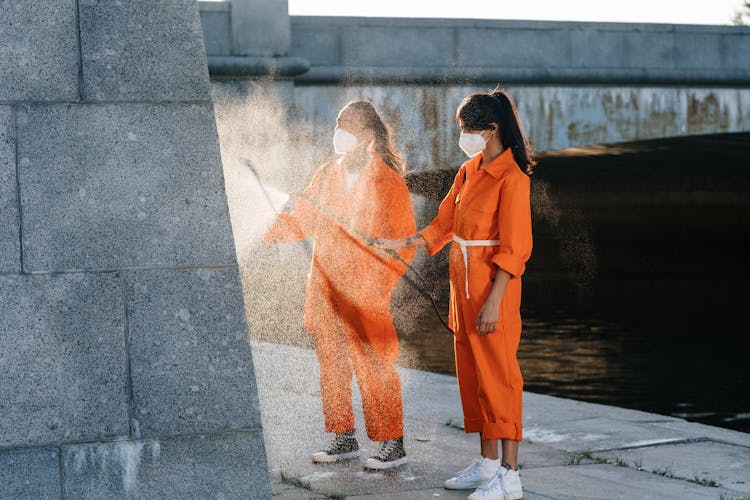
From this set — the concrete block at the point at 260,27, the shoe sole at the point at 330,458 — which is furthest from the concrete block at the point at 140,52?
the concrete block at the point at 260,27

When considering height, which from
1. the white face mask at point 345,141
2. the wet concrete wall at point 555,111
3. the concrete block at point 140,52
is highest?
the wet concrete wall at point 555,111

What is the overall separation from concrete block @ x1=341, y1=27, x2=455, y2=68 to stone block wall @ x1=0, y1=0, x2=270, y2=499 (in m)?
11.0

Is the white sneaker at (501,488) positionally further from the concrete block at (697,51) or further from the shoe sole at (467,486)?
the concrete block at (697,51)

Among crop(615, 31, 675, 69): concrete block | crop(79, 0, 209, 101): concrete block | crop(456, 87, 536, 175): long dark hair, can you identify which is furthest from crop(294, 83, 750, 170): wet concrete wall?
crop(79, 0, 209, 101): concrete block

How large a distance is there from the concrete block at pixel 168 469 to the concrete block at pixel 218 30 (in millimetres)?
10407

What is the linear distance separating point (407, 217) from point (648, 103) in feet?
43.3

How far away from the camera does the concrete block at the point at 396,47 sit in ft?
49.1

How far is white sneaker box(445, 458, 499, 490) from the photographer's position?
505 cm

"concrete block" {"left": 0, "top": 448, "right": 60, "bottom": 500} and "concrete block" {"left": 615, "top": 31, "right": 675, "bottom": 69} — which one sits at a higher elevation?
"concrete block" {"left": 615, "top": 31, "right": 675, "bottom": 69}

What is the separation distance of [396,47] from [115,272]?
38.0 ft

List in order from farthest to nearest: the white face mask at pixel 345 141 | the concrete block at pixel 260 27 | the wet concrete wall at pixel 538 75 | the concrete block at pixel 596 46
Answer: the concrete block at pixel 596 46
the wet concrete wall at pixel 538 75
the concrete block at pixel 260 27
the white face mask at pixel 345 141

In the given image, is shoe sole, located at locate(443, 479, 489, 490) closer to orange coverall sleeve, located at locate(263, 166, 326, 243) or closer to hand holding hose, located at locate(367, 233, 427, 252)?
hand holding hose, located at locate(367, 233, 427, 252)

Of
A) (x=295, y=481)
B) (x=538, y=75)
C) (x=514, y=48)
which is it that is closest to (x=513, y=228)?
(x=295, y=481)

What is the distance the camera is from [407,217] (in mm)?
5625
